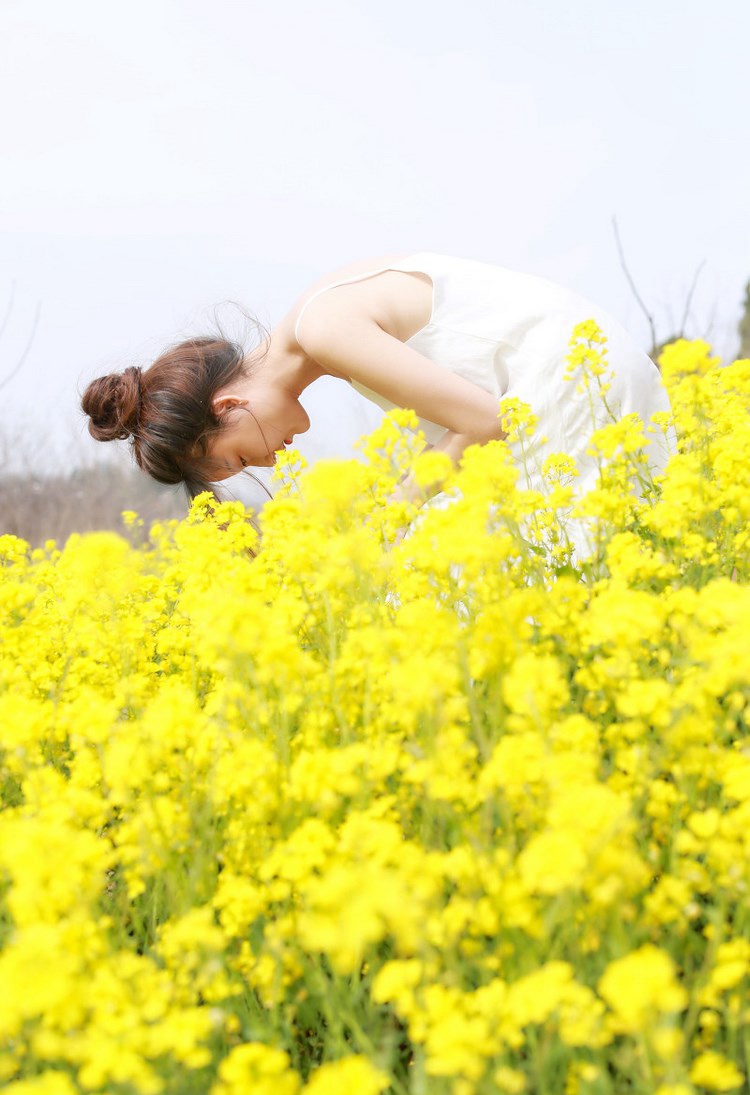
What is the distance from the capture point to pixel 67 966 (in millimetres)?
929

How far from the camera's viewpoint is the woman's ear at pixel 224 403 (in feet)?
10.1

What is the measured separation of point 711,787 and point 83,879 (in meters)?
0.91

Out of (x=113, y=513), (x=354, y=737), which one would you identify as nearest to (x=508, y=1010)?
(x=354, y=737)

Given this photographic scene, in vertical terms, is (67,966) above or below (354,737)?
above

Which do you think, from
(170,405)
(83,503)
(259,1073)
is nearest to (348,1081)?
(259,1073)

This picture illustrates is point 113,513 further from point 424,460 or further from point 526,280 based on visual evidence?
point 424,460

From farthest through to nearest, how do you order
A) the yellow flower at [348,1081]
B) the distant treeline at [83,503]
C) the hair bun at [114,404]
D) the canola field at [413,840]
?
A: the distant treeline at [83,503] < the hair bun at [114,404] < the canola field at [413,840] < the yellow flower at [348,1081]

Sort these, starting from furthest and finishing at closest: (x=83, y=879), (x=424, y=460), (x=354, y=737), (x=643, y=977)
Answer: (x=424, y=460) → (x=354, y=737) → (x=83, y=879) → (x=643, y=977)

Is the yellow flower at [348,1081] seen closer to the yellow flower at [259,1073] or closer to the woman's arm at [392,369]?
the yellow flower at [259,1073]

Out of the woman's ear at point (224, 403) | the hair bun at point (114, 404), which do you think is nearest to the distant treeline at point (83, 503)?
the hair bun at point (114, 404)

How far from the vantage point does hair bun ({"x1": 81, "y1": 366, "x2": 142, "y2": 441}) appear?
10.4 ft

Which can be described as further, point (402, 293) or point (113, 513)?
point (113, 513)

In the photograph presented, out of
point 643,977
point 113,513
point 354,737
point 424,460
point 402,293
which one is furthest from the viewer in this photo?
point 113,513

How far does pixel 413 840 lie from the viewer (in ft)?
4.66
